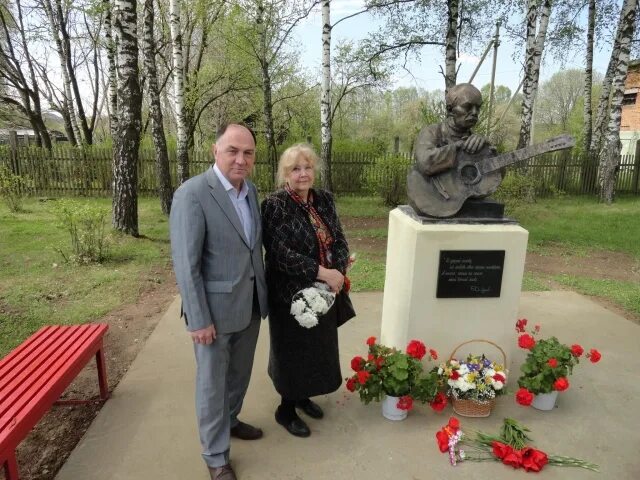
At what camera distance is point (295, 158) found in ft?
7.96

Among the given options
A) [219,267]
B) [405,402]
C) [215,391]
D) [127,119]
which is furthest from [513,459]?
[127,119]

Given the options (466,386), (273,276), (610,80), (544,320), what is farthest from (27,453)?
(610,80)

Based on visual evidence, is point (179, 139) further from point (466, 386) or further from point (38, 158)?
point (466, 386)

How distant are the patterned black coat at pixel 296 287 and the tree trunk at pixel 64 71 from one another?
1780cm

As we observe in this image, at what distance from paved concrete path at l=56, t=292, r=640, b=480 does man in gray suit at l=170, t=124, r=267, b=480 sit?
0.37 meters

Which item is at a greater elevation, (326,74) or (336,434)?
(326,74)

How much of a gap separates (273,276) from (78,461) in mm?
1469

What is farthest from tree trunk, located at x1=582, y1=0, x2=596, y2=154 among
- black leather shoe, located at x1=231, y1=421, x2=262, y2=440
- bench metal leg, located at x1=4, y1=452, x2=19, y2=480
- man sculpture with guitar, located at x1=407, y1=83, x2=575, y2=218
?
bench metal leg, located at x1=4, y1=452, x2=19, y2=480

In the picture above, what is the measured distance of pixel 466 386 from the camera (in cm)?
287

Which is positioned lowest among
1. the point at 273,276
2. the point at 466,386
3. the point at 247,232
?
the point at 466,386

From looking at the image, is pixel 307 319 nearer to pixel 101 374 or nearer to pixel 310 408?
pixel 310 408

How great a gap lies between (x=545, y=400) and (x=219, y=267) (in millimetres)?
2361

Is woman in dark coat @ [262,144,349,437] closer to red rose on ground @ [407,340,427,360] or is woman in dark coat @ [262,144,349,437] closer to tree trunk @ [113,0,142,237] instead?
red rose on ground @ [407,340,427,360]

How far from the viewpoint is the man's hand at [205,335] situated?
2.13 metres
